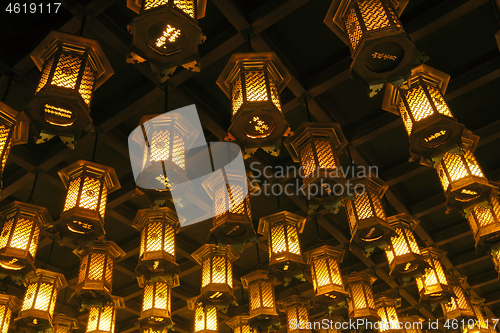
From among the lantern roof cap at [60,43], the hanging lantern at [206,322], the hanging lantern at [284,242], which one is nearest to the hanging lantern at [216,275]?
the hanging lantern at [284,242]

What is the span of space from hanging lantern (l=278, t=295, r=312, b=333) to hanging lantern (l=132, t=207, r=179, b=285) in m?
2.05

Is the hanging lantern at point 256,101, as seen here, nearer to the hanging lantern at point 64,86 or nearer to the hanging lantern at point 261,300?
the hanging lantern at point 64,86

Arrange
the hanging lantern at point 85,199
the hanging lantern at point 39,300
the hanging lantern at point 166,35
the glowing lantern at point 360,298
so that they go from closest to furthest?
the hanging lantern at point 166,35, the hanging lantern at point 85,199, the hanging lantern at point 39,300, the glowing lantern at point 360,298

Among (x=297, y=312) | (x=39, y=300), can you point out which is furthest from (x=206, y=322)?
(x=39, y=300)

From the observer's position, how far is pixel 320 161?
363cm

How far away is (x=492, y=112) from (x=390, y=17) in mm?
3284

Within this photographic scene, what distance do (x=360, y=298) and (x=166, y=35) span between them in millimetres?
4647

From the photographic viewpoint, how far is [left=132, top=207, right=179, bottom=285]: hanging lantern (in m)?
Result: 4.38

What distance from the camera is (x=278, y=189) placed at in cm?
568

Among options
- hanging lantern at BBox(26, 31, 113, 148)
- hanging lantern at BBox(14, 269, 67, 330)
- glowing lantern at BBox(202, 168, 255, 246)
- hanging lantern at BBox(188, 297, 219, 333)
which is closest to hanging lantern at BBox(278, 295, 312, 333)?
hanging lantern at BBox(188, 297, 219, 333)

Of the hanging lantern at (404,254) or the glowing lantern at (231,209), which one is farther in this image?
the hanging lantern at (404,254)

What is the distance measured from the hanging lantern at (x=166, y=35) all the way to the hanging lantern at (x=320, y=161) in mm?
1447

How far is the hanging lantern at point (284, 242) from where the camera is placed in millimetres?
4422

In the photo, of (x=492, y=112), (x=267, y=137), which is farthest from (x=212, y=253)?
(x=492, y=112)
